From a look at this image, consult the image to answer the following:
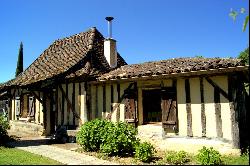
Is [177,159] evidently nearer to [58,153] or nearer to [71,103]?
[58,153]

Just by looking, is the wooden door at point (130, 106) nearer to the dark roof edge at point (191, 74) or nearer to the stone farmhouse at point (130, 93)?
the stone farmhouse at point (130, 93)

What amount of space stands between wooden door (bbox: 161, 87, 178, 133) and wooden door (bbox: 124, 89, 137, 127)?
150cm

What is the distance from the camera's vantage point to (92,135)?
9.88m

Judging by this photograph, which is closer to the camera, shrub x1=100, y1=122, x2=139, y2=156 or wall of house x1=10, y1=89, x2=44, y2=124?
shrub x1=100, y1=122, x2=139, y2=156

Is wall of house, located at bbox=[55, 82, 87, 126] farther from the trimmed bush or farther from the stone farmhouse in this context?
the trimmed bush

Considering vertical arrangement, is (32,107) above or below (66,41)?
below

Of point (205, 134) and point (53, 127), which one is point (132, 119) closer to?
point (205, 134)

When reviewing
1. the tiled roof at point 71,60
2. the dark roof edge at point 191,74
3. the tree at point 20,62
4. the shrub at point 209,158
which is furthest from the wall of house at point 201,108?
the tree at point 20,62

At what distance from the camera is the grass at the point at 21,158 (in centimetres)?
819

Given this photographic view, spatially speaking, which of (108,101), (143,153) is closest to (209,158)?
(143,153)

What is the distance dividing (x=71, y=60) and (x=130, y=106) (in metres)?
5.28

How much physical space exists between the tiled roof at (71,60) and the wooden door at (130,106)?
238 cm

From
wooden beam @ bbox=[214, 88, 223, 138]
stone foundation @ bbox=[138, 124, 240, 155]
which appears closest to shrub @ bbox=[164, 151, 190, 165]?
stone foundation @ bbox=[138, 124, 240, 155]

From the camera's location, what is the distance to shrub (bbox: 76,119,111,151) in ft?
32.3
